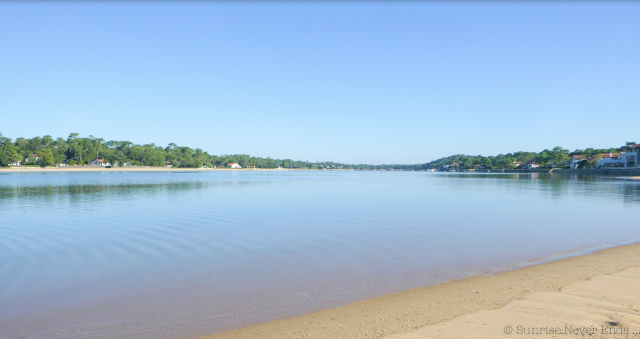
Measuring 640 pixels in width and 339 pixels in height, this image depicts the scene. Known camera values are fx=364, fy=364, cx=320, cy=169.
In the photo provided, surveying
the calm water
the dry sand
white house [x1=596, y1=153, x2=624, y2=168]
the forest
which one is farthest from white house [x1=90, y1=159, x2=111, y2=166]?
white house [x1=596, y1=153, x2=624, y2=168]

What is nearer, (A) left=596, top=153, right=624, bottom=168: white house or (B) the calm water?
(B) the calm water

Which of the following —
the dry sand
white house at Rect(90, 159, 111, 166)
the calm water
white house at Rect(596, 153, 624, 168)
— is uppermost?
white house at Rect(90, 159, 111, 166)

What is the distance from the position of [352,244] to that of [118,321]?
6831 millimetres

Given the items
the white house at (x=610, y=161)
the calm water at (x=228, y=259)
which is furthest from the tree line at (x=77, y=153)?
the white house at (x=610, y=161)

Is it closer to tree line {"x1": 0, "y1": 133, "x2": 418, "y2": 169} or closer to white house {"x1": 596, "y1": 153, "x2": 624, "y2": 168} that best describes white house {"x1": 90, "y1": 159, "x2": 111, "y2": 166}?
tree line {"x1": 0, "y1": 133, "x2": 418, "y2": 169}

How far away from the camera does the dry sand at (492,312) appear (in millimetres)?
4652

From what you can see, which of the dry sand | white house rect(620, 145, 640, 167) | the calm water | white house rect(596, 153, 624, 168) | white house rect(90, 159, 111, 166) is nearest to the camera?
the dry sand

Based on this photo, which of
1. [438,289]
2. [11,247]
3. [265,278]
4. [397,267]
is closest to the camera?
[438,289]

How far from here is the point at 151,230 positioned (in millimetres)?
13242

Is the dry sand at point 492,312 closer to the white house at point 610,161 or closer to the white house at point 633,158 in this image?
the white house at point 633,158

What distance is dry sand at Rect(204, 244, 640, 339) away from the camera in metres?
4.65

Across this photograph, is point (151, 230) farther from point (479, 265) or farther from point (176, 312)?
point (479, 265)

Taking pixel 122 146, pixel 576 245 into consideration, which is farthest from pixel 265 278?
pixel 122 146

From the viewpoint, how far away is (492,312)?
5.29 meters
